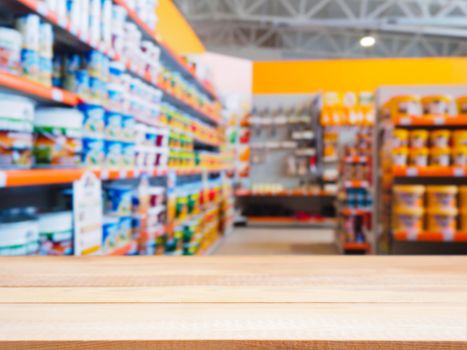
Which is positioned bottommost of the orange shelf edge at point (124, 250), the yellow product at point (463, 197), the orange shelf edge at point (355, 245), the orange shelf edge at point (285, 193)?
the orange shelf edge at point (355, 245)

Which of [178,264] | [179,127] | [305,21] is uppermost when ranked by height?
[305,21]

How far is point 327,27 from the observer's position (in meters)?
14.6

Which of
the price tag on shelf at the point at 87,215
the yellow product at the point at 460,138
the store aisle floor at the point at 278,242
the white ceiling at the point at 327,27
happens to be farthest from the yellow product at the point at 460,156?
the white ceiling at the point at 327,27

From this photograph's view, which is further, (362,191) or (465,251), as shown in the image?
(362,191)

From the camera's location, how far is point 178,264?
1162mm

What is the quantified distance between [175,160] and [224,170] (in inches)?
116

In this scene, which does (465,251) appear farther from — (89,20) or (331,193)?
(331,193)

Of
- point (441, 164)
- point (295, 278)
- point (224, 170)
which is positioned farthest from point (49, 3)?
point (224, 170)

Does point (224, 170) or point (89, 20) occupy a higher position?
point (89, 20)

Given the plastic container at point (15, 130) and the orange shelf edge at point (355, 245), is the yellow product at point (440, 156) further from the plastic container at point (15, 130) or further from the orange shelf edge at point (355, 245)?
the plastic container at point (15, 130)

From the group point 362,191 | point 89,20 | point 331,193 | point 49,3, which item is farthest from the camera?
point 331,193

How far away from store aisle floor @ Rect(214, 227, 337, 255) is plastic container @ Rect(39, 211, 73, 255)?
12.5 feet

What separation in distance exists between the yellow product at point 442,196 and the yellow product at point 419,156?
0.19 m

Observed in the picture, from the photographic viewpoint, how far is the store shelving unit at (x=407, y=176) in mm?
3318
